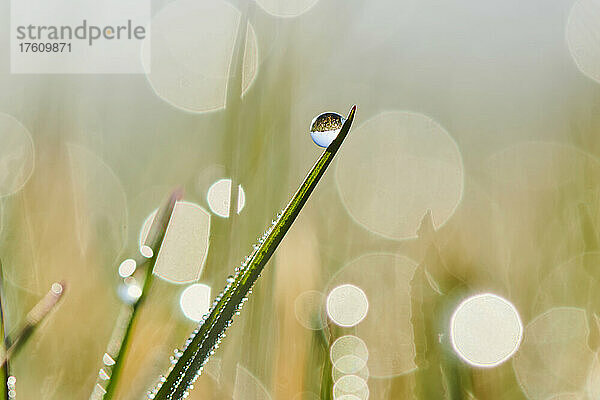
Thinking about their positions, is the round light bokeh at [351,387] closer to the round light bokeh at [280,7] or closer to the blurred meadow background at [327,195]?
the blurred meadow background at [327,195]

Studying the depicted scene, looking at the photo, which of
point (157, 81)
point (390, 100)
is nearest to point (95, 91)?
point (157, 81)

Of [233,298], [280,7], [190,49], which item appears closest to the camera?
[233,298]

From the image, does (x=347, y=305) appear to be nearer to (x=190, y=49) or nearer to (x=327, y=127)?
(x=327, y=127)

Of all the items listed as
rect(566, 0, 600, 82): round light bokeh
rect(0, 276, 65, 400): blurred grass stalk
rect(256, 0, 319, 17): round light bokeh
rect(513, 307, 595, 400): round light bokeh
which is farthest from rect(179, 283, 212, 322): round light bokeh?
rect(566, 0, 600, 82): round light bokeh

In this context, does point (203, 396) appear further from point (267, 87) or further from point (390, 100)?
point (390, 100)

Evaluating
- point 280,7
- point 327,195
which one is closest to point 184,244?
point 327,195

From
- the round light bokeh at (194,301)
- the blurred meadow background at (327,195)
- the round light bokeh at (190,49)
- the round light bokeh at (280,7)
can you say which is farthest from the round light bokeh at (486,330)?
the round light bokeh at (190,49)

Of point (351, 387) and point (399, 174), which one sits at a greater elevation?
point (399, 174)

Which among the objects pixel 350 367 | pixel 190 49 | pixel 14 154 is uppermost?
pixel 190 49

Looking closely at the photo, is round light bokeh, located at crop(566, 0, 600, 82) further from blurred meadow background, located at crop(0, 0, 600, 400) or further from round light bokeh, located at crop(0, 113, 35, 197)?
round light bokeh, located at crop(0, 113, 35, 197)
